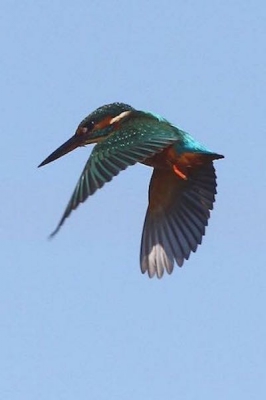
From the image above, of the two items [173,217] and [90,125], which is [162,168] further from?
[90,125]

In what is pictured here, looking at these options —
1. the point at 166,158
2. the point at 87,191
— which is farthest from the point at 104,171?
the point at 166,158

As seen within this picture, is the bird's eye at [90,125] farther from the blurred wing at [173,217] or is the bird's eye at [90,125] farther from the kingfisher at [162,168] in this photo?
the blurred wing at [173,217]

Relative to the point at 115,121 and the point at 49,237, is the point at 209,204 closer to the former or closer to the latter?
the point at 115,121

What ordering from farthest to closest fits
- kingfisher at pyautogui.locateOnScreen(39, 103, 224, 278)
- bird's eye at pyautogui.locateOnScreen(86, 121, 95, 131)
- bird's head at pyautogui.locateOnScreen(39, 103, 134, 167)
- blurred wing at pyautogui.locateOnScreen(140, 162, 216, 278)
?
blurred wing at pyautogui.locateOnScreen(140, 162, 216, 278) → bird's eye at pyautogui.locateOnScreen(86, 121, 95, 131) → bird's head at pyautogui.locateOnScreen(39, 103, 134, 167) → kingfisher at pyautogui.locateOnScreen(39, 103, 224, 278)

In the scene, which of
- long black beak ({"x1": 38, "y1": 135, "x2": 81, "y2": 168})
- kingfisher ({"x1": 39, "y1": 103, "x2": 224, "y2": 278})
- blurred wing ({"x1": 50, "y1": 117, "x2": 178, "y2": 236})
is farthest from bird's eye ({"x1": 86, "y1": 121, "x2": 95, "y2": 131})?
blurred wing ({"x1": 50, "y1": 117, "x2": 178, "y2": 236})

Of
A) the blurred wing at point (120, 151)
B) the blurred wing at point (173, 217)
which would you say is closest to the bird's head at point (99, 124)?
the blurred wing at point (120, 151)

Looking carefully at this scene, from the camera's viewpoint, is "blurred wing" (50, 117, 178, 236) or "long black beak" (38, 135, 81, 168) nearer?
"blurred wing" (50, 117, 178, 236)

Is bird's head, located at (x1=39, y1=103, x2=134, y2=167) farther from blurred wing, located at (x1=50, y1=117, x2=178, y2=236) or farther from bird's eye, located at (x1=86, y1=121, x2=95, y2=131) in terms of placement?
blurred wing, located at (x1=50, y1=117, x2=178, y2=236)

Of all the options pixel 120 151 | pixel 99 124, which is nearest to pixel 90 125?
pixel 99 124
